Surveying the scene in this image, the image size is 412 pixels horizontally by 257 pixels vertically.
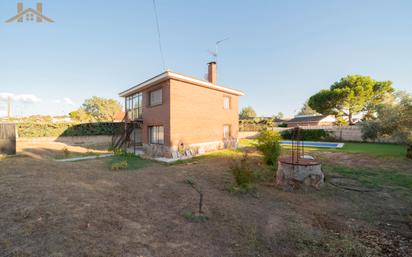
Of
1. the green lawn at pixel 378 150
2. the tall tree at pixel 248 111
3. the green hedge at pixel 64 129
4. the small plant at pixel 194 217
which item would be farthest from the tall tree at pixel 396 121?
the tall tree at pixel 248 111

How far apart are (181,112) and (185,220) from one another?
355 inches

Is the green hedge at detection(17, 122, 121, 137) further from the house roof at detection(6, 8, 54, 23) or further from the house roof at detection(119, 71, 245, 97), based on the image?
the house roof at detection(6, 8, 54, 23)

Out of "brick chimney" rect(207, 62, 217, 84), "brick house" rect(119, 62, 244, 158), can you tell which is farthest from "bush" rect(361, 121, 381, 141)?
"brick chimney" rect(207, 62, 217, 84)

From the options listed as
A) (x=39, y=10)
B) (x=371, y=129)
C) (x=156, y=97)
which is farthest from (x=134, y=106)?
(x=371, y=129)

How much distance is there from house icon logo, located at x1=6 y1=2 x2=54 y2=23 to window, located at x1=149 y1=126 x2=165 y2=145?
29.5ft

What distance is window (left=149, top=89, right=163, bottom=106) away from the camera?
12.7 m

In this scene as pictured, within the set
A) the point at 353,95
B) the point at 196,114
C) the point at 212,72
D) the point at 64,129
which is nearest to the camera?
the point at 196,114

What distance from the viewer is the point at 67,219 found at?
3.35 m

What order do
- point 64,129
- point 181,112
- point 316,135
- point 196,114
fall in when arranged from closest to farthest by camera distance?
point 181,112
point 196,114
point 64,129
point 316,135

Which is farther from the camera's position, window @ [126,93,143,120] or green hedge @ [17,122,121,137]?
green hedge @ [17,122,121,137]

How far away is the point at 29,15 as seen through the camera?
9.87 metres

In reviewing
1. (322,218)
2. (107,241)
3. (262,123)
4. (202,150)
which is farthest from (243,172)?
(262,123)

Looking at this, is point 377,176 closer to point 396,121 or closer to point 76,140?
point 396,121

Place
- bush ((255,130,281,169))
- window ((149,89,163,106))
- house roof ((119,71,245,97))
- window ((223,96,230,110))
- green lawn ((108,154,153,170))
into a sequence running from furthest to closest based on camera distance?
window ((223,96,230,110))
window ((149,89,163,106))
house roof ((119,71,245,97))
green lawn ((108,154,153,170))
bush ((255,130,281,169))
